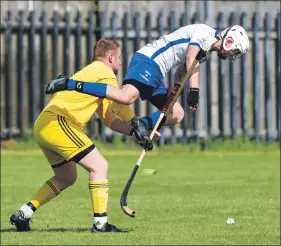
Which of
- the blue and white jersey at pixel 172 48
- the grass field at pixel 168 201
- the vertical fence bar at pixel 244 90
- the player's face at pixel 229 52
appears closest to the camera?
the grass field at pixel 168 201

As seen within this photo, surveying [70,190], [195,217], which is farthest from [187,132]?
[195,217]

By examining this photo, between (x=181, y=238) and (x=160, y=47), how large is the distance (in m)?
1.86

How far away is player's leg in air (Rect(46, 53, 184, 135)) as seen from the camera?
9.71 m

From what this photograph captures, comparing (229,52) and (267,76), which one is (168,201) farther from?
(267,76)

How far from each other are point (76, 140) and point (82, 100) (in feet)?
1.22

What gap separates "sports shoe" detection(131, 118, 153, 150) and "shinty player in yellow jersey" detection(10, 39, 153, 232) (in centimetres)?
34

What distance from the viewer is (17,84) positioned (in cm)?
1850

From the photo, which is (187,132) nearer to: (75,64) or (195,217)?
(75,64)

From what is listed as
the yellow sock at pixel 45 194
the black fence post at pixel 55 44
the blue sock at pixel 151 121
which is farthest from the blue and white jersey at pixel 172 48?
the black fence post at pixel 55 44

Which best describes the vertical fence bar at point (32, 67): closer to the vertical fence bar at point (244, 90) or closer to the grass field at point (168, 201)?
the grass field at point (168, 201)

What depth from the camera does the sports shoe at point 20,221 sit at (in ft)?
32.9

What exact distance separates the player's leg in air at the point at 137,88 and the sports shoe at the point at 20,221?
1.17 meters

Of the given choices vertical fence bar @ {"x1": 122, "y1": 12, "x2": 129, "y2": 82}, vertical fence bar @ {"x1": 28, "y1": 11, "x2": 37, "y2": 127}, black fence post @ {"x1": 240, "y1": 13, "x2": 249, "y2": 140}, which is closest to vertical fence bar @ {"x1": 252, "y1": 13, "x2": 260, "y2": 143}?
black fence post @ {"x1": 240, "y1": 13, "x2": 249, "y2": 140}

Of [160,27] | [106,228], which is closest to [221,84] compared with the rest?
[160,27]
